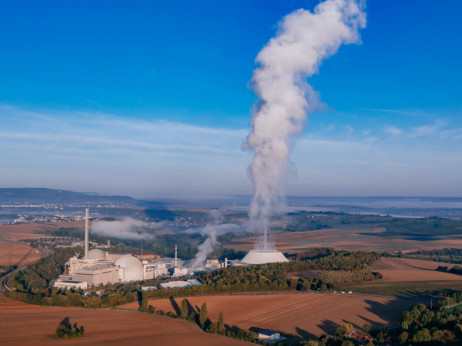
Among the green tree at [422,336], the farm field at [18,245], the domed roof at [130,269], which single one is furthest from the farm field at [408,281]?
the farm field at [18,245]

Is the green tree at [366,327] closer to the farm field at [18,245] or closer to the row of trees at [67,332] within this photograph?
the row of trees at [67,332]

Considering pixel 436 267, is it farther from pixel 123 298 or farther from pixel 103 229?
pixel 103 229

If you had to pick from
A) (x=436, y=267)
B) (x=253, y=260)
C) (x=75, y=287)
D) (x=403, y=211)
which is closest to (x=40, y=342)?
(x=75, y=287)

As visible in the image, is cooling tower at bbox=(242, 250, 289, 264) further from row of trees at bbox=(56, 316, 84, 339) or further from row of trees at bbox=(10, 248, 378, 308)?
row of trees at bbox=(56, 316, 84, 339)

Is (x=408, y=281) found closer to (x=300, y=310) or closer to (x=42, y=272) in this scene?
(x=300, y=310)

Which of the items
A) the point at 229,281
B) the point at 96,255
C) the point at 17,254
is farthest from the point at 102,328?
the point at 17,254

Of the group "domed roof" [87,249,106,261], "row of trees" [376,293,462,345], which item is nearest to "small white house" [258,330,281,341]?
"row of trees" [376,293,462,345]
